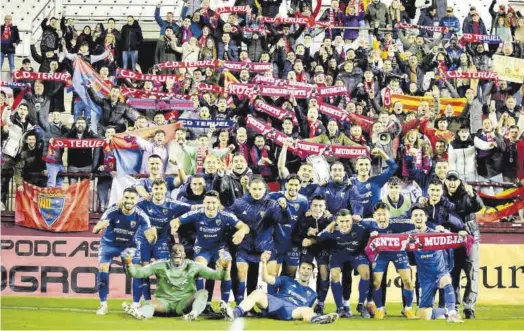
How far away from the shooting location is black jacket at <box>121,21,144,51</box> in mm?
20328

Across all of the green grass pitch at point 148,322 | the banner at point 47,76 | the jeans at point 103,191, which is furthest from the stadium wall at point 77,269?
the banner at point 47,76

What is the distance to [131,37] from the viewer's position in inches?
803

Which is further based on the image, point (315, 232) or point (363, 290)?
point (363, 290)

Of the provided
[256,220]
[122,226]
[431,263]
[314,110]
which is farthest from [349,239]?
[314,110]

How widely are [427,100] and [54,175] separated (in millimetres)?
6445

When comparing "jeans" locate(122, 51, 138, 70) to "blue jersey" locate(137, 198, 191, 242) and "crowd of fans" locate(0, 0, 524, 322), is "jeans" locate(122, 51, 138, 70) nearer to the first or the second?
"crowd of fans" locate(0, 0, 524, 322)

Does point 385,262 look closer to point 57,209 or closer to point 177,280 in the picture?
point 177,280

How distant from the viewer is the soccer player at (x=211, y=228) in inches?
519

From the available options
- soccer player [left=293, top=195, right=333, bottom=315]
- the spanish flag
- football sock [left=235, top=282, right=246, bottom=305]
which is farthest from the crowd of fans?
football sock [left=235, top=282, right=246, bottom=305]

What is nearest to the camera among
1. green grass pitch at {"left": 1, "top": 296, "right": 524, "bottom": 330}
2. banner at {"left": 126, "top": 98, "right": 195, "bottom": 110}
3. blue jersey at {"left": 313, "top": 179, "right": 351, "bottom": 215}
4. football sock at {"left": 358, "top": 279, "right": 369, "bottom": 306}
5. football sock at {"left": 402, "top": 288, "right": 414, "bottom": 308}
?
green grass pitch at {"left": 1, "top": 296, "right": 524, "bottom": 330}

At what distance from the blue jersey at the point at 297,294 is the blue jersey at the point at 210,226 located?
0.98 m

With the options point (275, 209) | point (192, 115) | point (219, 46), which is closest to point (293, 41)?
point (219, 46)

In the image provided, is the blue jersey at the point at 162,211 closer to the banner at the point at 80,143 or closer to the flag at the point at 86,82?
the banner at the point at 80,143

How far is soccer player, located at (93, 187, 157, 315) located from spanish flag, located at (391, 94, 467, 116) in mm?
6427
